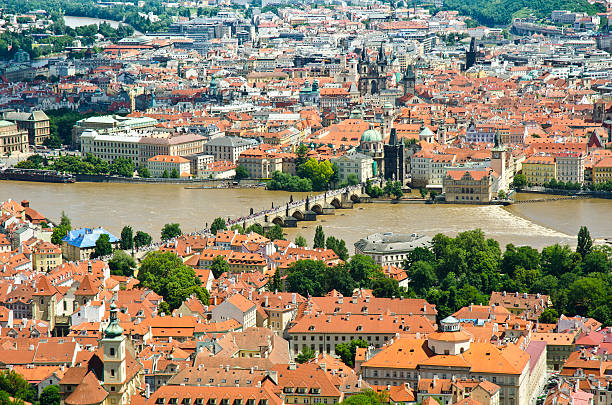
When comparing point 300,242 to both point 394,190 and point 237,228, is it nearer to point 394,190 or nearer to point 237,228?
point 237,228

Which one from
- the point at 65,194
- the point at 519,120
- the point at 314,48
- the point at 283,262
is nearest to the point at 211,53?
the point at 314,48

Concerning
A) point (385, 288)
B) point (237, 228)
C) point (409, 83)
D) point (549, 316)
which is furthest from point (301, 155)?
point (549, 316)

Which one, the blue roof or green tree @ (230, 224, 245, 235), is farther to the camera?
green tree @ (230, 224, 245, 235)

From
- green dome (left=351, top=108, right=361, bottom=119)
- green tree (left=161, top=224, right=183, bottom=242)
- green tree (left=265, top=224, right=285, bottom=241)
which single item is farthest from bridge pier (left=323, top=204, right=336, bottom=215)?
green dome (left=351, top=108, right=361, bottom=119)

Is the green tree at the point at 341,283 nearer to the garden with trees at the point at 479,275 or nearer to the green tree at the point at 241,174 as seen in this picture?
the garden with trees at the point at 479,275

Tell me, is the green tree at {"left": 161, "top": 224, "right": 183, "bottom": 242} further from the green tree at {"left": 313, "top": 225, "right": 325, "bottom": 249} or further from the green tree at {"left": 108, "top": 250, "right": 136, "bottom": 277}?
the green tree at {"left": 313, "top": 225, "right": 325, "bottom": 249}
